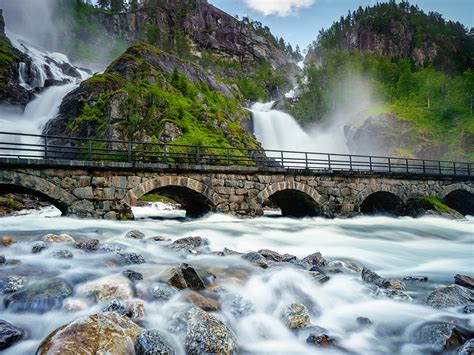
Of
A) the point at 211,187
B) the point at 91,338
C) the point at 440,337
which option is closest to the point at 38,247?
the point at 91,338

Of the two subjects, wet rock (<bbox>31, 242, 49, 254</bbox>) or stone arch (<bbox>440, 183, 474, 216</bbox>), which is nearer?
wet rock (<bbox>31, 242, 49, 254</bbox>)

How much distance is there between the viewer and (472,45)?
9144cm

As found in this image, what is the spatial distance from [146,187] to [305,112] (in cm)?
6306

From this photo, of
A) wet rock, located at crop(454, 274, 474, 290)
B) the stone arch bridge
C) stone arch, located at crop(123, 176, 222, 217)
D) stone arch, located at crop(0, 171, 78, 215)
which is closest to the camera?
wet rock, located at crop(454, 274, 474, 290)

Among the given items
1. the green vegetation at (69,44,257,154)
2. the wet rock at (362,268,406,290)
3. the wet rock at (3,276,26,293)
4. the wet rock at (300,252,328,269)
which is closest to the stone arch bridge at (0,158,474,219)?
the wet rock at (3,276,26,293)

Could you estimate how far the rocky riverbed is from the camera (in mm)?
4039

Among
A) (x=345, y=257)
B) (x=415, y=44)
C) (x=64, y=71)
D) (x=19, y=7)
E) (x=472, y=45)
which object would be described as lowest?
(x=345, y=257)

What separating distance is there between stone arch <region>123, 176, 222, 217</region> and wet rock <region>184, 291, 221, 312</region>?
11.5 meters

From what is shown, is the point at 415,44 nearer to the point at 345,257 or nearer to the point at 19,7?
the point at 345,257

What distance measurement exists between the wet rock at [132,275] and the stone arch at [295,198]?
14.3m

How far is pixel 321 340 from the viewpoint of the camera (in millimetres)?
4492

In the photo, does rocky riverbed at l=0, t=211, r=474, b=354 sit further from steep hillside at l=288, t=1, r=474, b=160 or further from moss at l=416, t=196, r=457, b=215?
steep hillside at l=288, t=1, r=474, b=160

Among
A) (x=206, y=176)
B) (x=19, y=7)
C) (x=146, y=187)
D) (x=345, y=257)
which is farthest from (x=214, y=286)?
(x=19, y=7)

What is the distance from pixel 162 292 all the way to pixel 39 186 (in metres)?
11.4
